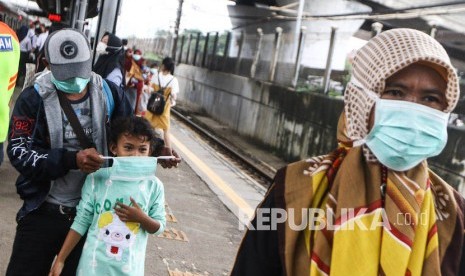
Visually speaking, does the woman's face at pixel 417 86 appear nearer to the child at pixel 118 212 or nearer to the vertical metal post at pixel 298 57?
the child at pixel 118 212

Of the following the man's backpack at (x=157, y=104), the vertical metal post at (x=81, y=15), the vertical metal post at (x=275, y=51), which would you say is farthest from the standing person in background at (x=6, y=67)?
the vertical metal post at (x=275, y=51)

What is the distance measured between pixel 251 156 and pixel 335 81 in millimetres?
2545

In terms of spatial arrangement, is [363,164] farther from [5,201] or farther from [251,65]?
[251,65]

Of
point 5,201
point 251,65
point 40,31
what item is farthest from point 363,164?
point 251,65

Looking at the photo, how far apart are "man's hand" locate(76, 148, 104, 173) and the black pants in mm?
303

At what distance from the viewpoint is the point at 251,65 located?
19.2 metres

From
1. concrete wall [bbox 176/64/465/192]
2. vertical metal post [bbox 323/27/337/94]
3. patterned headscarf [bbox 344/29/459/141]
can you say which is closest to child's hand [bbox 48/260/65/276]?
patterned headscarf [bbox 344/29/459/141]

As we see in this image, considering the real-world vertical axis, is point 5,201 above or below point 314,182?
below

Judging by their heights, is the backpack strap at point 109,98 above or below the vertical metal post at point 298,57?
below

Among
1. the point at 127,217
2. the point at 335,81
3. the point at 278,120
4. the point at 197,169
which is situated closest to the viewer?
the point at 127,217

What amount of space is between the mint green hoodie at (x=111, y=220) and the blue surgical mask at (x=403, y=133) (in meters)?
1.30

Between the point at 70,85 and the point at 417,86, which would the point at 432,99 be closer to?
the point at 417,86

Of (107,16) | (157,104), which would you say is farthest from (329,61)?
(107,16)

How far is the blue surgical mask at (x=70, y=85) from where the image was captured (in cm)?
273
